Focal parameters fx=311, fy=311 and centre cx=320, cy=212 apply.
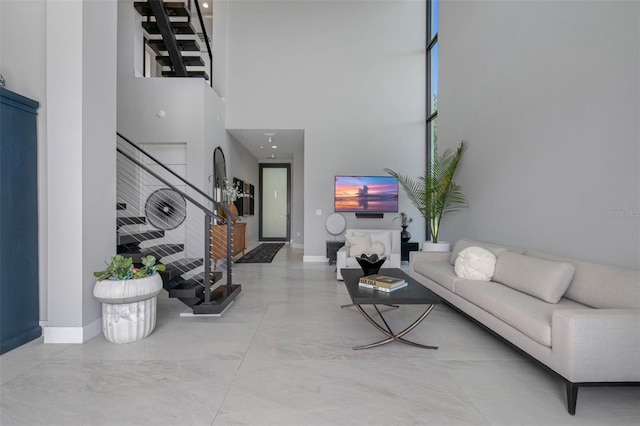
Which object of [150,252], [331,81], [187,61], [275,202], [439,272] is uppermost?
[187,61]

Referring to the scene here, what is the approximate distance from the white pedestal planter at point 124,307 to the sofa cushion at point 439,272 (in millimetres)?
2865

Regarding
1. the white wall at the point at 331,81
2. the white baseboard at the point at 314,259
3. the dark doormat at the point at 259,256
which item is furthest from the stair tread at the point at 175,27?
the white baseboard at the point at 314,259

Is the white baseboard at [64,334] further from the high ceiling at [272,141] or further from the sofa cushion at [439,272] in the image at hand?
the high ceiling at [272,141]

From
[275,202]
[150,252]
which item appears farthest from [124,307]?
[275,202]

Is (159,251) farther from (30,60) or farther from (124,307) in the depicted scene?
(30,60)

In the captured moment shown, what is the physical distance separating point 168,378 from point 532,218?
3.55 meters

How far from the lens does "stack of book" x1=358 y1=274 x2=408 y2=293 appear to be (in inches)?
103

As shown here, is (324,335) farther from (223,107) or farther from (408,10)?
(408,10)

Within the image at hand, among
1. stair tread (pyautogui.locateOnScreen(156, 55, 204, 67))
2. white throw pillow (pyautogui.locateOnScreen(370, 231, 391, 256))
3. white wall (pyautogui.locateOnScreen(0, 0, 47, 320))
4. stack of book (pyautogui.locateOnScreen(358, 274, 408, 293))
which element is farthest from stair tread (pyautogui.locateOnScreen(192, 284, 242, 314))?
stair tread (pyautogui.locateOnScreen(156, 55, 204, 67))

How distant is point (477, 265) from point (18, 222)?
4.09 m

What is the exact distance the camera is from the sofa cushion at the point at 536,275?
2.34 meters

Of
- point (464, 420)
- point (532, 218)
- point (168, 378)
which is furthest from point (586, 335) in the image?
point (168, 378)

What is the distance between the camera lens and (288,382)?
2.00 m

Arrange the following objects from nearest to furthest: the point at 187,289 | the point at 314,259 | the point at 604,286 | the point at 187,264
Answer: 1. the point at 604,286
2. the point at 187,289
3. the point at 187,264
4. the point at 314,259
